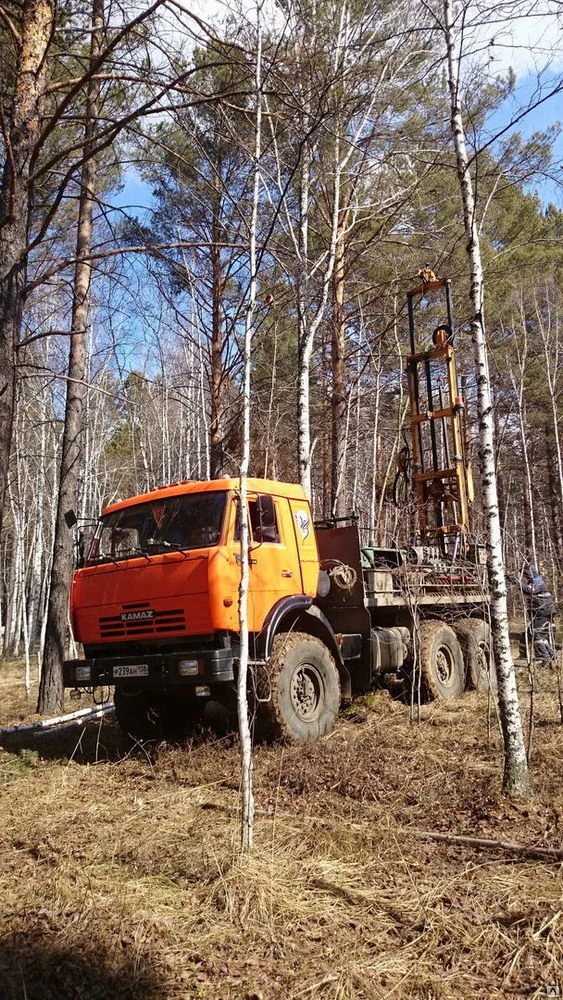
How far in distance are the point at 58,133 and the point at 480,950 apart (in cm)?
1071

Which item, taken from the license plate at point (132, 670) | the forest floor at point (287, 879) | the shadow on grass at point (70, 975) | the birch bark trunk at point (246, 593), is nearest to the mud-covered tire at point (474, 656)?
the forest floor at point (287, 879)

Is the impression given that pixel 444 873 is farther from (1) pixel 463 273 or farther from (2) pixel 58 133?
(1) pixel 463 273

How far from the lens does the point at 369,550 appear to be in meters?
8.56

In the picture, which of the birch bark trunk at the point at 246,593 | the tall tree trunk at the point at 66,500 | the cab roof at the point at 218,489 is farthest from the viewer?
the tall tree trunk at the point at 66,500

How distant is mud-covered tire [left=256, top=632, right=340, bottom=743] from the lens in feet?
20.6

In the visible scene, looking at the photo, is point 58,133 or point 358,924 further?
point 58,133

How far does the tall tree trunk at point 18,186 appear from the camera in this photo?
5129mm

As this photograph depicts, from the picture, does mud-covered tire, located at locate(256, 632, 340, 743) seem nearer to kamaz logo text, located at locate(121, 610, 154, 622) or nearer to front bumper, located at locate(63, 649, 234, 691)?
front bumper, located at locate(63, 649, 234, 691)

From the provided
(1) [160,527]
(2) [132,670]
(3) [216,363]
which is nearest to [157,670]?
(2) [132,670]

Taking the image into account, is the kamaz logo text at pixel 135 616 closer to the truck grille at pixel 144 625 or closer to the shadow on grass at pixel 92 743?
the truck grille at pixel 144 625

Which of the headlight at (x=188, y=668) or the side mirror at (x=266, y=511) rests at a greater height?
the side mirror at (x=266, y=511)

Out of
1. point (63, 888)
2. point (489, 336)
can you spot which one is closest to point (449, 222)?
point (489, 336)

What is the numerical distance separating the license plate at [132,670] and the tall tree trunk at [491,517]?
3074mm

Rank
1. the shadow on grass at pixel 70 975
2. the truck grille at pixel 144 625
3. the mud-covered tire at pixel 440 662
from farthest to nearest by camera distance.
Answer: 1. the mud-covered tire at pixel 440 662
2. the truck grille at pixel 144 625
3. the shadow on grass at pixel 70 975
